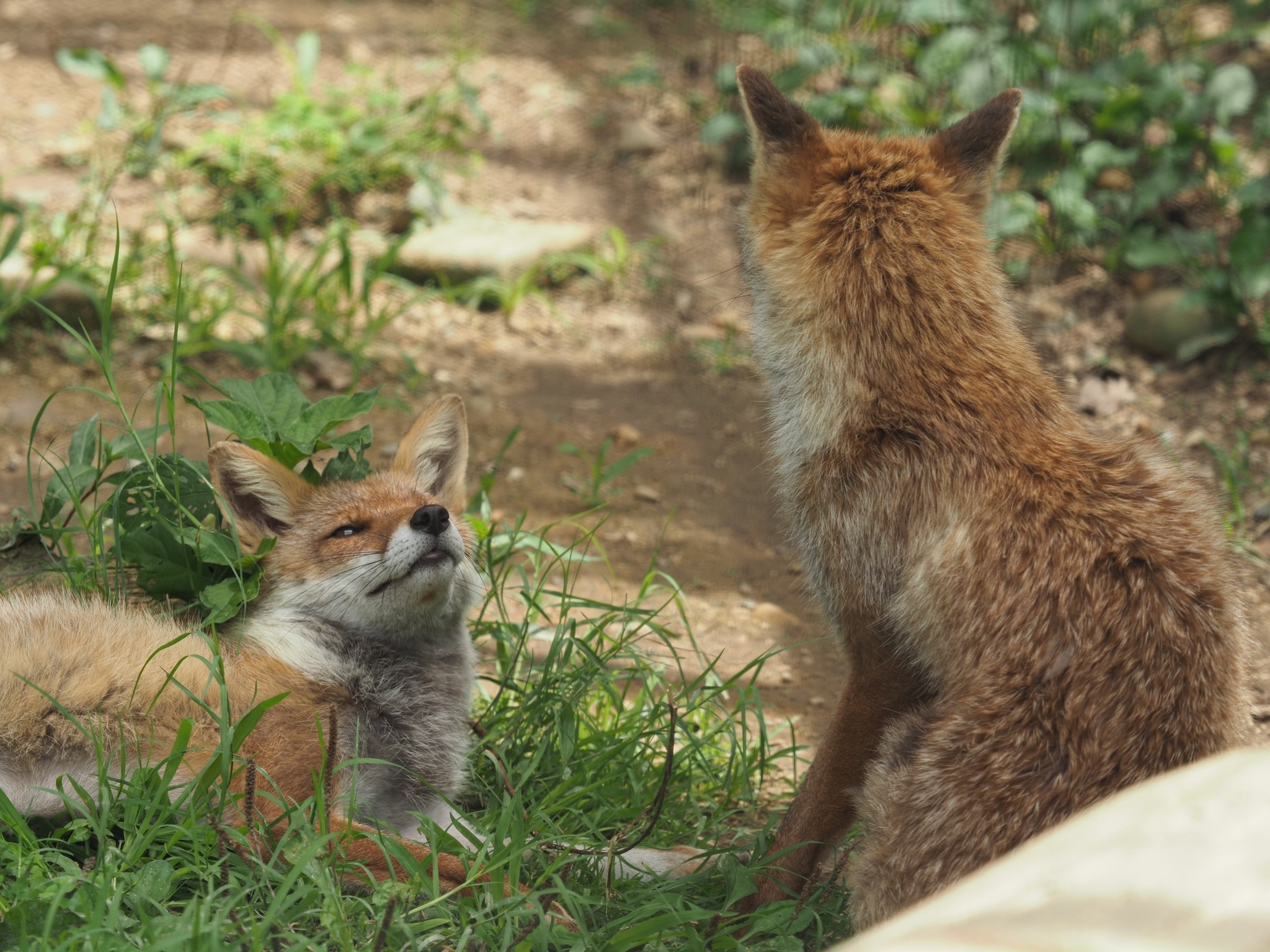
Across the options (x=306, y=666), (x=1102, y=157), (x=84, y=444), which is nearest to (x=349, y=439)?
(x=306, y=666)

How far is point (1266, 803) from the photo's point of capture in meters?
2.03

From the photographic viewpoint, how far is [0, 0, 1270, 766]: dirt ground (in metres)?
5.62

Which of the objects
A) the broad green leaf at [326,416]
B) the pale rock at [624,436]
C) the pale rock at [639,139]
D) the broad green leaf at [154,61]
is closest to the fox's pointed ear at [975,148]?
the broad green leaf at [326,416]

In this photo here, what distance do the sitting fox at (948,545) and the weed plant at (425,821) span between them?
508mm

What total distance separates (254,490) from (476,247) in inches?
158

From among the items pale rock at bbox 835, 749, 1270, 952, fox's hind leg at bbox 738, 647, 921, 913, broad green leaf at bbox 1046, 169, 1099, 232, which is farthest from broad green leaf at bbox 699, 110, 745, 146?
pale rock at bbox 835, 749, 1270, 952

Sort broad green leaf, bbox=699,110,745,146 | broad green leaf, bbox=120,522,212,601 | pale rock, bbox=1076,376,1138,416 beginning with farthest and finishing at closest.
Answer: broad green leaf, bbox=699,110,745,146 → pale rock, bbox=1076,376,1138,416 → broad green leaf, bbox=120,522,212,601

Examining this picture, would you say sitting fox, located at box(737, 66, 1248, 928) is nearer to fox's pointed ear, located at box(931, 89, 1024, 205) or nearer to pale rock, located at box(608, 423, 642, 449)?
fox's pointed ear, located at box(931, 89, 1024, 205)

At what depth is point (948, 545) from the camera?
10.2ft

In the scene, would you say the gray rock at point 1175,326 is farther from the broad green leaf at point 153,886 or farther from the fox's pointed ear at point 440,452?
the broad green leaf at point 153,886

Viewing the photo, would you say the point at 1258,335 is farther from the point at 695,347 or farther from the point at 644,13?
the point at 644,13

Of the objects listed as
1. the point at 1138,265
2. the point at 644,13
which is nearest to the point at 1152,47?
the point at 1138,265

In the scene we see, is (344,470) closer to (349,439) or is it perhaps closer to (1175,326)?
(349,439)

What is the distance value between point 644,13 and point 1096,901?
9.70 metres
